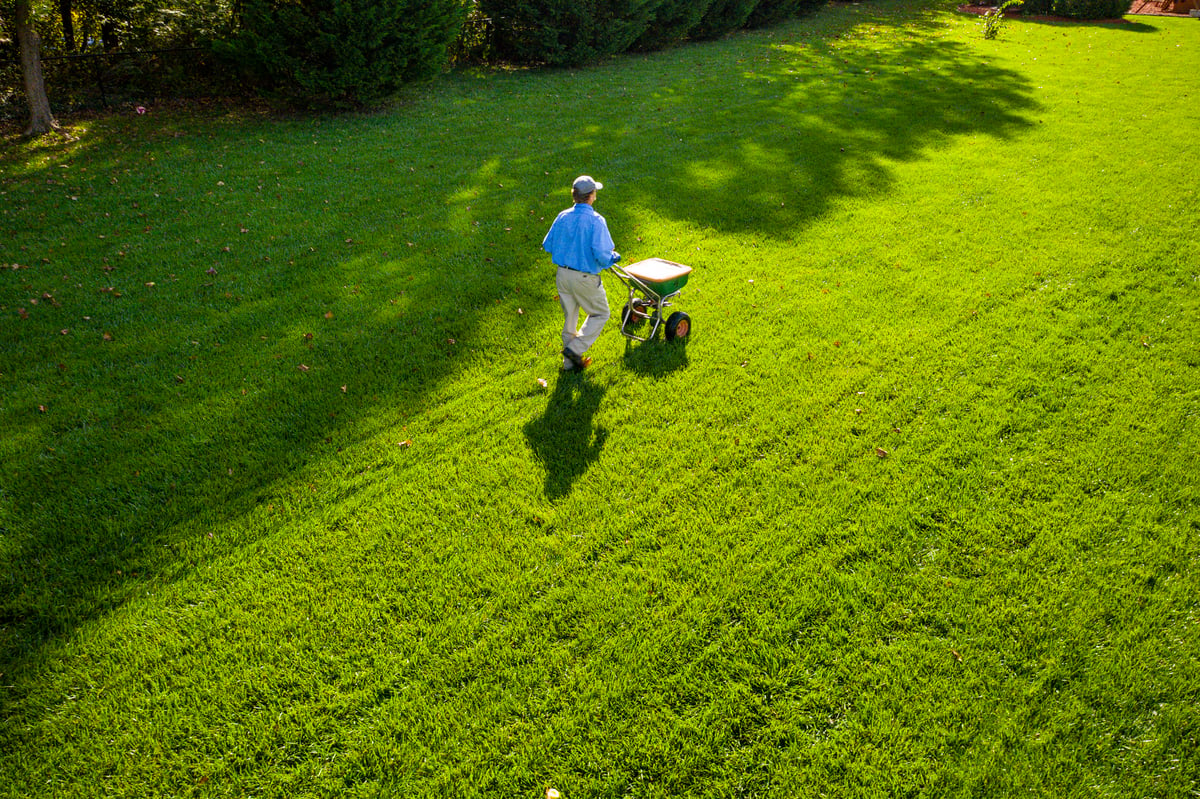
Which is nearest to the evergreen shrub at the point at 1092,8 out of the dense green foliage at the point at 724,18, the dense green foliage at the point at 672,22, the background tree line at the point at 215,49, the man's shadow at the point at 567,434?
the dense green foliage at the point at 724,18

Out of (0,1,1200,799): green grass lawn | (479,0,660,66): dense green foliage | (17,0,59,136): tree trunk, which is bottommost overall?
(0,1,1200,799): green grass lawn

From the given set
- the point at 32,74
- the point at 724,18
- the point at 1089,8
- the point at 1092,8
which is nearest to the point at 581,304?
the point at 32,74

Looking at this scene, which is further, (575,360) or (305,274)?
(305,274)

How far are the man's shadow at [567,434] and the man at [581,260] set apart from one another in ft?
1.23

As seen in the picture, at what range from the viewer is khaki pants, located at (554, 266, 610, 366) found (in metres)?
5.82

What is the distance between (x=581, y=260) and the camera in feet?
18.5

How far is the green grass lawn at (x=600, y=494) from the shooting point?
11.1 ft

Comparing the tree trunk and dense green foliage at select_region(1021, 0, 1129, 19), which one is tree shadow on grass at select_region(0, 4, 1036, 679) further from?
dense green foliage at select_region(1021, 0, 1129, 19)

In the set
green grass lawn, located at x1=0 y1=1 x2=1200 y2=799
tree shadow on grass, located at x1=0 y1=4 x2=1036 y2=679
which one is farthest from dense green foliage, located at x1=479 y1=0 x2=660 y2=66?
green grass lawn, located at x1=0 y1=1 x2=1200 y2=799

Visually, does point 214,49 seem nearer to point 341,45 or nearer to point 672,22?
point 341,45

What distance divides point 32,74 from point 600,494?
43.4 feet

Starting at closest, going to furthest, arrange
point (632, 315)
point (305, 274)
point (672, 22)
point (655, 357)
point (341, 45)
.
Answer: point (655, 357)
point (632, 315)
point (305, 274)
point (341, 45)
point (672, 22)

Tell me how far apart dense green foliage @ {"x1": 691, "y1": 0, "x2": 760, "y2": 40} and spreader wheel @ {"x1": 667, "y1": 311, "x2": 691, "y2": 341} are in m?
19.3

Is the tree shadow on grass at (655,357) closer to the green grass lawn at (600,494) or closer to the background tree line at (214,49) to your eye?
the green grass lawn at (600,494)
